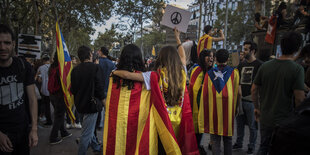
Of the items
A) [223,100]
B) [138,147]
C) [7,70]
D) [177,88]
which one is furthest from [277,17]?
[7,70]

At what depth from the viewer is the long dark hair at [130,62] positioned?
9.06 feet

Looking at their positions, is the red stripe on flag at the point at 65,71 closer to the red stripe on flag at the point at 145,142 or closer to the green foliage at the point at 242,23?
the red stripe on flag at the point at 145,142

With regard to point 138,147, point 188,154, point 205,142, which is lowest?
point 205,142

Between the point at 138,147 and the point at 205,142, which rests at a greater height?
the point at 138,147

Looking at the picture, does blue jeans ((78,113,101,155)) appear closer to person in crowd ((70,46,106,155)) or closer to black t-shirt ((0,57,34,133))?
person in crowd ((70,46,106,155))

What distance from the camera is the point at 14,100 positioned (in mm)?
2201

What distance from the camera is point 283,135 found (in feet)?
2.93

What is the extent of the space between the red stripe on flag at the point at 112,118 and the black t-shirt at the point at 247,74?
271 centimetres

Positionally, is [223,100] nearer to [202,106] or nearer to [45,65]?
[202,106]

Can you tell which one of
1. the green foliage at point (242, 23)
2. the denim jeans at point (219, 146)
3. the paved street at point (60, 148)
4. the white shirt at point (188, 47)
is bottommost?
the paved street at point (60, 148)

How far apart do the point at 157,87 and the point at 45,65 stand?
4.53m

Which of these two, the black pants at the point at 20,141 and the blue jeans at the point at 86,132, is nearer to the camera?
the black pants at the point at 20,141

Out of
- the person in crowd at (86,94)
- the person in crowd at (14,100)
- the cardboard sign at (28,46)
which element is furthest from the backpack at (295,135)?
the cardboard sign at (28,46)

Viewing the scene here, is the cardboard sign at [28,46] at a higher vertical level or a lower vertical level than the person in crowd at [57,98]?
higher
